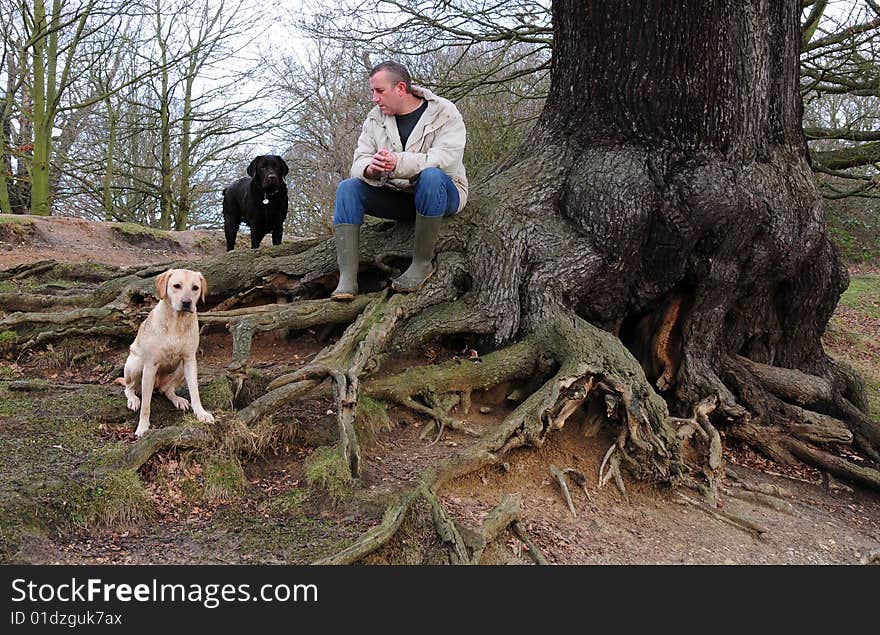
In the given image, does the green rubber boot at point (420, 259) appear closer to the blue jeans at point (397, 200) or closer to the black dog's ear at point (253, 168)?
the blue jeans at point (397, 200)

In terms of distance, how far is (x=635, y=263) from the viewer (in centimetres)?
570

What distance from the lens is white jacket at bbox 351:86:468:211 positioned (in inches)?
185

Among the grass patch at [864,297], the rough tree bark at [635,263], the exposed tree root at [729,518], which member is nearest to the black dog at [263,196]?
the rough tree bark at [635,263]

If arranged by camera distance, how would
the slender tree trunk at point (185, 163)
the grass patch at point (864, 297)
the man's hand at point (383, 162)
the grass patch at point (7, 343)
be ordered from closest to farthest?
the man's hand at point (383, 162) → the grass patch at point (7, 343) → the grass patch at point (864, 297) → the slender tree trunk at point (185, 163)

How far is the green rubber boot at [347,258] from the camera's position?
4.89m

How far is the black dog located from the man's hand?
335 centimetres

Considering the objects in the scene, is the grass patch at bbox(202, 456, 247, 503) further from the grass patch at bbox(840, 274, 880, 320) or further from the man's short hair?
the grass patch at bbox(840, 274, 880, 320)

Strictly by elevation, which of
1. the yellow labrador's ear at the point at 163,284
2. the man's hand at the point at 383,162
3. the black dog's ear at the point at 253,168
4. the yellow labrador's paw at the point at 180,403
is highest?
the black dog's ear at the point at 253,168

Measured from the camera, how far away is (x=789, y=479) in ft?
17.7

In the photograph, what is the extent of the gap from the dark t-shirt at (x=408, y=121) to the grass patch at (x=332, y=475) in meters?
2.34

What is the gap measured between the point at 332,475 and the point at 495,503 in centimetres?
98

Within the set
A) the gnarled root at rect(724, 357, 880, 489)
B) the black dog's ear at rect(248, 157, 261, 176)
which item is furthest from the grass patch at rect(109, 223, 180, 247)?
the gnarled root at rect(724, 357, 880, 489)

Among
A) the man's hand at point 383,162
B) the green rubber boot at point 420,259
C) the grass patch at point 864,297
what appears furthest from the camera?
the grass patch at point 864,297

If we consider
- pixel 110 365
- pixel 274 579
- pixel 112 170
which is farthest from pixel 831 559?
pixel 112 170
